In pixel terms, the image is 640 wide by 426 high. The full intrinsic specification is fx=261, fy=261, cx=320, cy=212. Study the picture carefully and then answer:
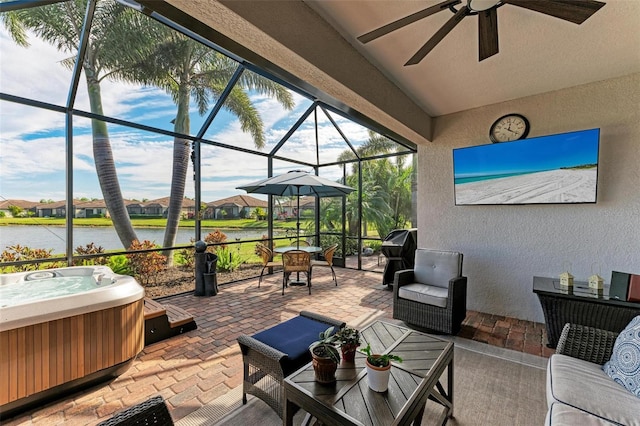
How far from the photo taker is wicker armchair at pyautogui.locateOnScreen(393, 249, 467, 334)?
3193 millimetres

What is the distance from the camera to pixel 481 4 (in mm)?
1733

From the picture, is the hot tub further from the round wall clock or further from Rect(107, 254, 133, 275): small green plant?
the round wall clock

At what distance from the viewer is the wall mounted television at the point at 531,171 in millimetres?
3295

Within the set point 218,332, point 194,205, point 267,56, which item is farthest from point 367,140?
point 218,332

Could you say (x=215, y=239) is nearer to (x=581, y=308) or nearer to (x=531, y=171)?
(x=531, y=171)

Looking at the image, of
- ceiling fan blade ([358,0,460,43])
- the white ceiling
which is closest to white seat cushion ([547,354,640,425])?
ceiling fan blade ([358,0,460,43])

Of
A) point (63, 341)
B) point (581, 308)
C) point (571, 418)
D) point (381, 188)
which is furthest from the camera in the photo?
point (381, 188)

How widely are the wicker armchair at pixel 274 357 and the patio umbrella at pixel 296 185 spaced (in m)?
2.96

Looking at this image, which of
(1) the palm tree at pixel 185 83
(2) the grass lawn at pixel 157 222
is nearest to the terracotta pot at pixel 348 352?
(2) the grass lawn at pixel 157 222

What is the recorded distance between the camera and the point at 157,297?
461 centimetres

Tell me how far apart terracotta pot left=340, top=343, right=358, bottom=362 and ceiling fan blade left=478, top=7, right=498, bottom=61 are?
2.40 m

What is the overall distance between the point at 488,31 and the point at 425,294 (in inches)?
109

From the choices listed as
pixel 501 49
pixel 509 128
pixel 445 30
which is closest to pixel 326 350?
pixel 445 30

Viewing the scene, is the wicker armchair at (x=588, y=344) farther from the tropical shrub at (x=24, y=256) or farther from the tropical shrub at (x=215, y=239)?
A: the tropical shrub at (x=24, y=256)
